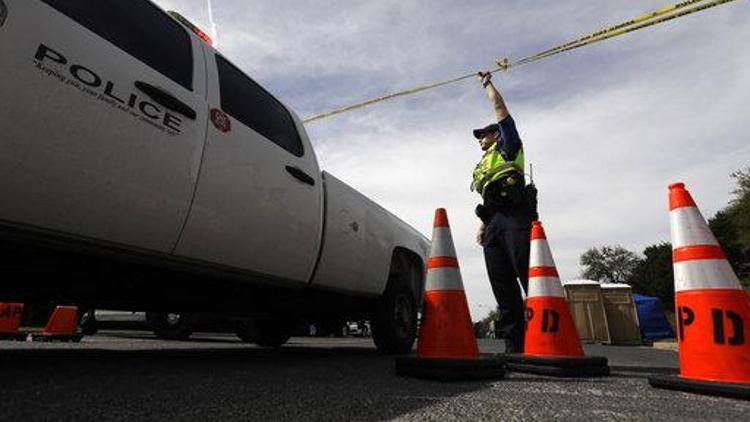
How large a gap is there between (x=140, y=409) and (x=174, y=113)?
145 centimetres

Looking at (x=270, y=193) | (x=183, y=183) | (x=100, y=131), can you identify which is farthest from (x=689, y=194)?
(x=100, y=131)

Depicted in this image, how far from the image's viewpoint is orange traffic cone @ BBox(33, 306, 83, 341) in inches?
245

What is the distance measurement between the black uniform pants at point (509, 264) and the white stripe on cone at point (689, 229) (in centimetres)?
127

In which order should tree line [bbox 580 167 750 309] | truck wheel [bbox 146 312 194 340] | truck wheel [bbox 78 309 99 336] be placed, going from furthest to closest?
tree line [bbox 580 167 750 309] < truck wheel [bbox 78 309 99 336] < truck wheel [bbox 146 312 194 340]

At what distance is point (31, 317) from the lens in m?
12.3

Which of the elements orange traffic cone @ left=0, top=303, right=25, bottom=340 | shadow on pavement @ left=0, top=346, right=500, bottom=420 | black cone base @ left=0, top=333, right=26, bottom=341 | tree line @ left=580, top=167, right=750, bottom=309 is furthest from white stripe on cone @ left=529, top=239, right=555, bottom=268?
tree line @ left=580, top=167, right=750, bottom=309

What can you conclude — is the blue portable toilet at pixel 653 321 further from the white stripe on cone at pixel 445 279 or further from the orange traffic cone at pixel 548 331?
the white stripe on cone at pixel 445 279

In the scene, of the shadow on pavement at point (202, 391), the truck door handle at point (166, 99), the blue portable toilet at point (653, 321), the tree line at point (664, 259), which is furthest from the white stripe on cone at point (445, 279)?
the tree line at point (664, 259)

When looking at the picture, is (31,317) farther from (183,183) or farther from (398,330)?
(183,183)

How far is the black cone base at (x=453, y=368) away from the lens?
2.79 meters

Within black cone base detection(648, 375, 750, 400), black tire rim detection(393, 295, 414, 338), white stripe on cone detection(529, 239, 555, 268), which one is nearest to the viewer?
black cone base detection(648, 375, 750, 400)

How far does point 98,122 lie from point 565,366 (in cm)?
279

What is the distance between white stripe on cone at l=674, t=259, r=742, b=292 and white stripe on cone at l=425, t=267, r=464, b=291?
47.3 inches

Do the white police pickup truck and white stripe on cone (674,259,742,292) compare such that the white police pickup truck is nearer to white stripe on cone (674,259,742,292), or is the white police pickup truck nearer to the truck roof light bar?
the truck roof light bar
